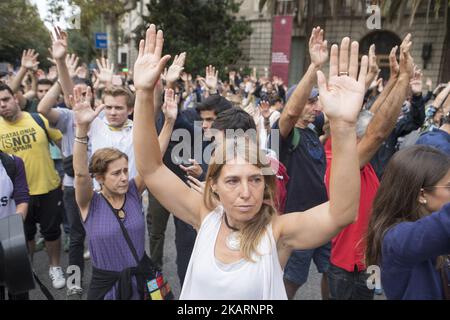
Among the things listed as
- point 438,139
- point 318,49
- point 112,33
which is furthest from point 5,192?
point 112,33

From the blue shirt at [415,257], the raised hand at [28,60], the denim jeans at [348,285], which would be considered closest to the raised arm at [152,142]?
the blue shirt at [415,257]

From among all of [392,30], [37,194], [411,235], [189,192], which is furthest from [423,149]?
[392,30]

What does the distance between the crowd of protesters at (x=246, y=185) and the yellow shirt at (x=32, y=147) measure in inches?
0.5

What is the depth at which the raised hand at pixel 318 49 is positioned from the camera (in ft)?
7.25

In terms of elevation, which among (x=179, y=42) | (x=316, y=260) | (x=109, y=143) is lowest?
(x=316, y=260)

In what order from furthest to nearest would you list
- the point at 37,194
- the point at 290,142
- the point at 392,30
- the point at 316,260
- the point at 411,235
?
the point at 392,30
the point at 37,194
the point at 316,260
the point at 290,142
the point at 411,235

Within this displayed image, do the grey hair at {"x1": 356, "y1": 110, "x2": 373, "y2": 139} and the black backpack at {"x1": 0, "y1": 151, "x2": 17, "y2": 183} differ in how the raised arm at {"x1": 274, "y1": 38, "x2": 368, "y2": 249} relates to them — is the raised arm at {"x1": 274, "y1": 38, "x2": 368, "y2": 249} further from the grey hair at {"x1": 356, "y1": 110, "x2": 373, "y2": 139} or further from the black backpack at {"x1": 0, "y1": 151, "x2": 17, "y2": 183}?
the black backpack at {"x1": 0, "y1": 151, "x2": 17, "y2": 183}

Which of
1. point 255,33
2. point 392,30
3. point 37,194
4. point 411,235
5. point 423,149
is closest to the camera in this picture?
point 411,235

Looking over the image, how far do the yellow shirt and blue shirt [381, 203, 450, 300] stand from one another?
3.08 metres

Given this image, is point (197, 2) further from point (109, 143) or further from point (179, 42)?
point (109, 143)

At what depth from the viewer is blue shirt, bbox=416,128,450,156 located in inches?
105

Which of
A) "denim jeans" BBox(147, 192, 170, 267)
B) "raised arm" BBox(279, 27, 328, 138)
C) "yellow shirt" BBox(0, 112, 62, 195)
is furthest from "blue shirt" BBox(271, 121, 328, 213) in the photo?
"yellow shirt" BBox(0, 112, 62, 195)

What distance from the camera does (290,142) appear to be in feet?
8.96

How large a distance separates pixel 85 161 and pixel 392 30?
16833 mm
